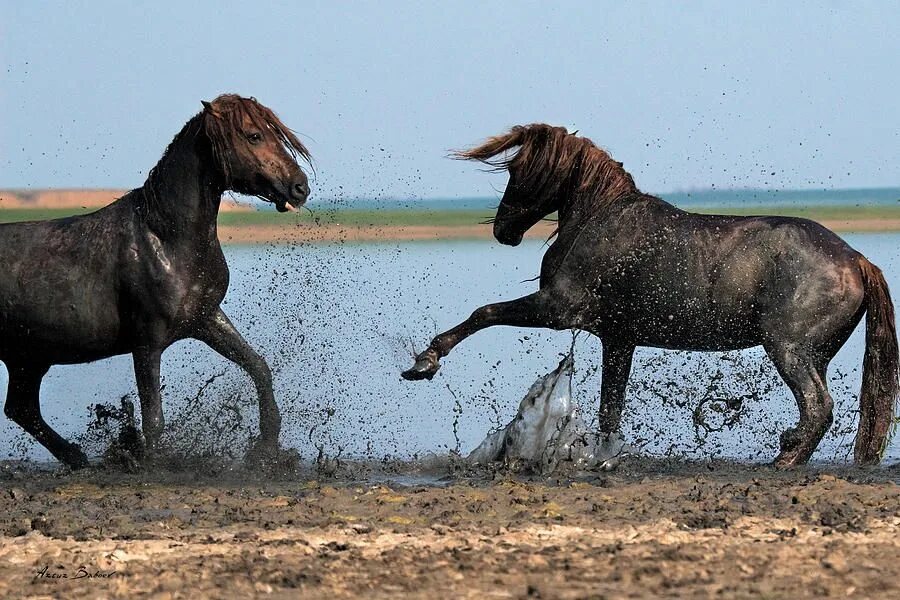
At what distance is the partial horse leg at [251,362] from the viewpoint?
8.55 m

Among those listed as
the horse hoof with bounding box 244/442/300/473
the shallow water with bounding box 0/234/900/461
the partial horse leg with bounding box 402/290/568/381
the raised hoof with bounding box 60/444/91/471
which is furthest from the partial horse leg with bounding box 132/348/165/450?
the partial horse leg with bounding box 402/290/568/381

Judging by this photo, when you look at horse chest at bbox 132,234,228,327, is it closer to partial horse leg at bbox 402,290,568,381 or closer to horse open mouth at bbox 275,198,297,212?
horse open mouth at bbox 275,198,297,212

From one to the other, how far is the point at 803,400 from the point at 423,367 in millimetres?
2202

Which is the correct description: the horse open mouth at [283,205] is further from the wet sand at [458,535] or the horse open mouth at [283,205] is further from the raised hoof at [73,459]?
the raised hoof at [73,459]

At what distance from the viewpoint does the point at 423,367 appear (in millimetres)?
8602

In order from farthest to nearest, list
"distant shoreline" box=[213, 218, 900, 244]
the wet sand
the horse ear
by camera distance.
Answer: "distant shoreline" box=[213, 218, 900, 244]
the horse ear
the wet sand

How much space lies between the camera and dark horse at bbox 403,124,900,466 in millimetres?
8570

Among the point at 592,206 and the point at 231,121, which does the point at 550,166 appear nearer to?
the point at 592,206

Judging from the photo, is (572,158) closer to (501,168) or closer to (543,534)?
(501,168)

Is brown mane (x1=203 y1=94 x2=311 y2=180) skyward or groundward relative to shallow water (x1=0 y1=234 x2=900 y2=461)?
skyward

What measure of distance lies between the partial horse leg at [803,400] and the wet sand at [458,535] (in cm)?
24

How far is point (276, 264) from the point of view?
2878 cm

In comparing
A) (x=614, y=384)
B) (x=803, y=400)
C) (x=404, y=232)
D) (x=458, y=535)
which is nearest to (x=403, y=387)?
(x=614, y=384)

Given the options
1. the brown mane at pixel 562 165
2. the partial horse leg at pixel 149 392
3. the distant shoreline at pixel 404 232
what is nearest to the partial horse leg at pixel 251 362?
the partial horse leg at pixel 149 392
